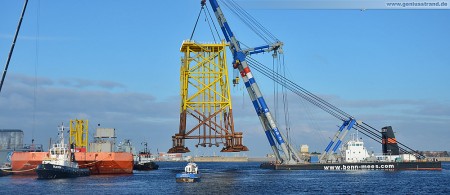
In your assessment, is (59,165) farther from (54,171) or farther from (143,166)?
(143,166)

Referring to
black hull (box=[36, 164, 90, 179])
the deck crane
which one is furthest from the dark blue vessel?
the deck crane

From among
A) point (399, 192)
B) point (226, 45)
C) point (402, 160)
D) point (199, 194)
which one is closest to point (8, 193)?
point (199, 194)

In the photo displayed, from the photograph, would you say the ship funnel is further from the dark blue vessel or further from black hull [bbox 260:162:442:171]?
the dark blue vessel

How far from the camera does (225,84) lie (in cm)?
8319

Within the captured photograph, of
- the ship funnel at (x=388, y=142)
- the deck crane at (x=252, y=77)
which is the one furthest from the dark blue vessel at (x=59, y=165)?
the ship funnel at (x=388, y=142)

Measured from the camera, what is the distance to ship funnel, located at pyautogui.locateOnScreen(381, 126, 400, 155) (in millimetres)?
95500

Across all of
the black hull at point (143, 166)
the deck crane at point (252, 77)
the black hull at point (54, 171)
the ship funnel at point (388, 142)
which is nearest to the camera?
the black hull at point (54, 171)

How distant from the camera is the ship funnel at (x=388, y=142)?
9550 cm

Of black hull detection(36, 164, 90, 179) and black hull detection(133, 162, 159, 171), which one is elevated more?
black hull detection(36, 164, 90, 179)

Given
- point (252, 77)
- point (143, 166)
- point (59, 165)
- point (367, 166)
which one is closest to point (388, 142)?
point (367, 166)

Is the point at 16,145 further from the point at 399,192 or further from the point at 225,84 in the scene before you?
the point at 399,192

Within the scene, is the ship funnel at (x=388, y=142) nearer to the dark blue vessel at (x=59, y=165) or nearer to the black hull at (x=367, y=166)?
the black hull at (x=367, y=166)

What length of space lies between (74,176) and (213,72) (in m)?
26.7

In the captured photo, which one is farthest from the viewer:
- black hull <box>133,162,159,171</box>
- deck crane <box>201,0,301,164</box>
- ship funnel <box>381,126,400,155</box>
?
black hull <box>133,162,159,171</box>
